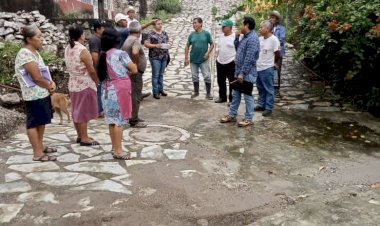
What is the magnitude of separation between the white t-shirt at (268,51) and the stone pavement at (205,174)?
3.34ft

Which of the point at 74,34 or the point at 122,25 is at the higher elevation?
the point at 122,25

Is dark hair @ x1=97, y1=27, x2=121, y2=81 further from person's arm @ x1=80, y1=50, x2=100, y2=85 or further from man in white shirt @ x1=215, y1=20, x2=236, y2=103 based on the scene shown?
man in white shirt @ x1=215, y1=20, x2=236, y2=103

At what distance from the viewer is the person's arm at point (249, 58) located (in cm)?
706

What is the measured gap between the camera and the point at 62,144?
644 cm

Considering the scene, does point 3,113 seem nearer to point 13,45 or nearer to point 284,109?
point 13,45

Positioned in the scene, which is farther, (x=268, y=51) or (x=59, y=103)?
(x=268, y=51)

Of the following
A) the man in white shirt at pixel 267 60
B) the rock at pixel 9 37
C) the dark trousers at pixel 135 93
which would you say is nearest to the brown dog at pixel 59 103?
the dark trousers at pixel 135 93

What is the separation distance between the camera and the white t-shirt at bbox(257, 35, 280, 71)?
7.94 metres

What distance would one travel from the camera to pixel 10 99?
8.01 meters

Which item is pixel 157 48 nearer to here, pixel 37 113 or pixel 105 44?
pixel 105 44

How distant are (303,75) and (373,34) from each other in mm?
3852

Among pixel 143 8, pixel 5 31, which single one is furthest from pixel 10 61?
pixel 143 8

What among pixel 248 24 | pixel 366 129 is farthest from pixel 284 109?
pixel 248 24

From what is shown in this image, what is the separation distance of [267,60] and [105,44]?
3.53 metres
